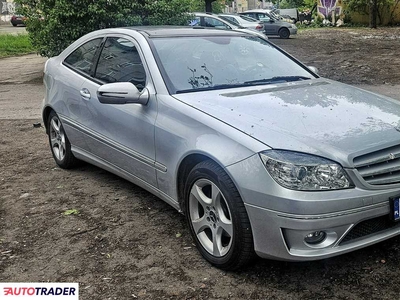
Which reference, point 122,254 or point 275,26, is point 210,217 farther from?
point 275,26

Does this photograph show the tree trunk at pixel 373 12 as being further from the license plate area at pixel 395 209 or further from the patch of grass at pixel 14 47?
the license plate area at pixel 395 209

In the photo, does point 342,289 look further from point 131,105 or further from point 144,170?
point 131,105

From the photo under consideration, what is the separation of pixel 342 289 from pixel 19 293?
202cm

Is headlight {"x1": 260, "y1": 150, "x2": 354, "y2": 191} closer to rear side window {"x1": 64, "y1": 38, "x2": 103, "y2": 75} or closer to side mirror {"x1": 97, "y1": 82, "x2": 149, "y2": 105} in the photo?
side mirror {"x1": 97, "y1": 82, "x2": 149, "y2": 105}

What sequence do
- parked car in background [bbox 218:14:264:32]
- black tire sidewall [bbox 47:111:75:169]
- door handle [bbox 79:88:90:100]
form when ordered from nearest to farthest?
1. door handle [bbox 79:88:90:100]
2. black tire sidewall [bbox 47:111:75:169]
3. parked car in background [bbox 218:14:264:32]

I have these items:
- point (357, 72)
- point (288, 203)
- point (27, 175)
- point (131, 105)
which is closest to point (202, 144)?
point (288, 203)

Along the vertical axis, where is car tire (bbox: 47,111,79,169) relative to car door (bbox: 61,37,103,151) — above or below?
below

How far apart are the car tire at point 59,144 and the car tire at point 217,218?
2.28 meters

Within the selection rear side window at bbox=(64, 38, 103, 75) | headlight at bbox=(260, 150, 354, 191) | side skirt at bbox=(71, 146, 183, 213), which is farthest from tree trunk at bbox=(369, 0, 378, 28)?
headlight at bbox=(260, 150, 354, 191)

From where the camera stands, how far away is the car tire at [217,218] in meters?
2.95

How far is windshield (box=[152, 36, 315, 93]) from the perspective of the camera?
392 cm

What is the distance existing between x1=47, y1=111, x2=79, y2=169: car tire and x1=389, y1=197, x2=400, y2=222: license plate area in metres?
3.45

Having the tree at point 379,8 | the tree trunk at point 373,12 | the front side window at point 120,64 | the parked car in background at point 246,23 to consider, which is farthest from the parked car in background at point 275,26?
the front side window at point 120,64

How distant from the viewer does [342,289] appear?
2939 millimetres
